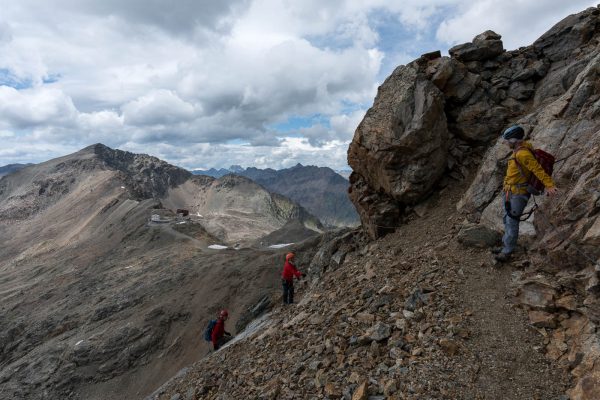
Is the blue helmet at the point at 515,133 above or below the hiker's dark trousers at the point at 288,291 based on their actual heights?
above

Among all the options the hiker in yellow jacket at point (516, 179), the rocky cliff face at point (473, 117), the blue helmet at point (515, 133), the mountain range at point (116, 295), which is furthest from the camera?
the mountain range at point (116, 295)

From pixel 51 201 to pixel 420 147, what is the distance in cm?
14790

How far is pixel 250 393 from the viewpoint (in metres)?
10.2

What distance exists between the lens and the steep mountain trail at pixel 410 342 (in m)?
7.16

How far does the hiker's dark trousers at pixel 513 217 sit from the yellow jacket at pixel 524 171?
0.17m

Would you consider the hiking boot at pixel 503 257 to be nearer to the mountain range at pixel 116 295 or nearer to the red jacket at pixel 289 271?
the red jacket at pixel 289 271

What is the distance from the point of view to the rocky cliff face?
39.8 ft

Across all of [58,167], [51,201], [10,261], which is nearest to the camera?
[10,261]

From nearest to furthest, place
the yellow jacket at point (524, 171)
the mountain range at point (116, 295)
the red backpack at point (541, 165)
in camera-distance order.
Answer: the yellow jacket at point (524, 171) → the red backpack at point (541, 165) → the mountain range at point (116, 295)

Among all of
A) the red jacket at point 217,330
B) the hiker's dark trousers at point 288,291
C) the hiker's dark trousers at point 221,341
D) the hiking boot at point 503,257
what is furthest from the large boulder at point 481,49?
the hiker's dark trousers at point 221,341

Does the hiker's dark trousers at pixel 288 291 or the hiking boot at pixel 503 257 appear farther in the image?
the hiker's dark trousers at pixel 288 291

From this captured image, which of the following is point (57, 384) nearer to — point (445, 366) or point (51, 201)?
point (445, 366)

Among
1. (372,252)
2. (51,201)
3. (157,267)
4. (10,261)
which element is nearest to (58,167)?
(51,201)

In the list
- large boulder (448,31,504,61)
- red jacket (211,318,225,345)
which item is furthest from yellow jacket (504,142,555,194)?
red jacket (211,318,225,345)
